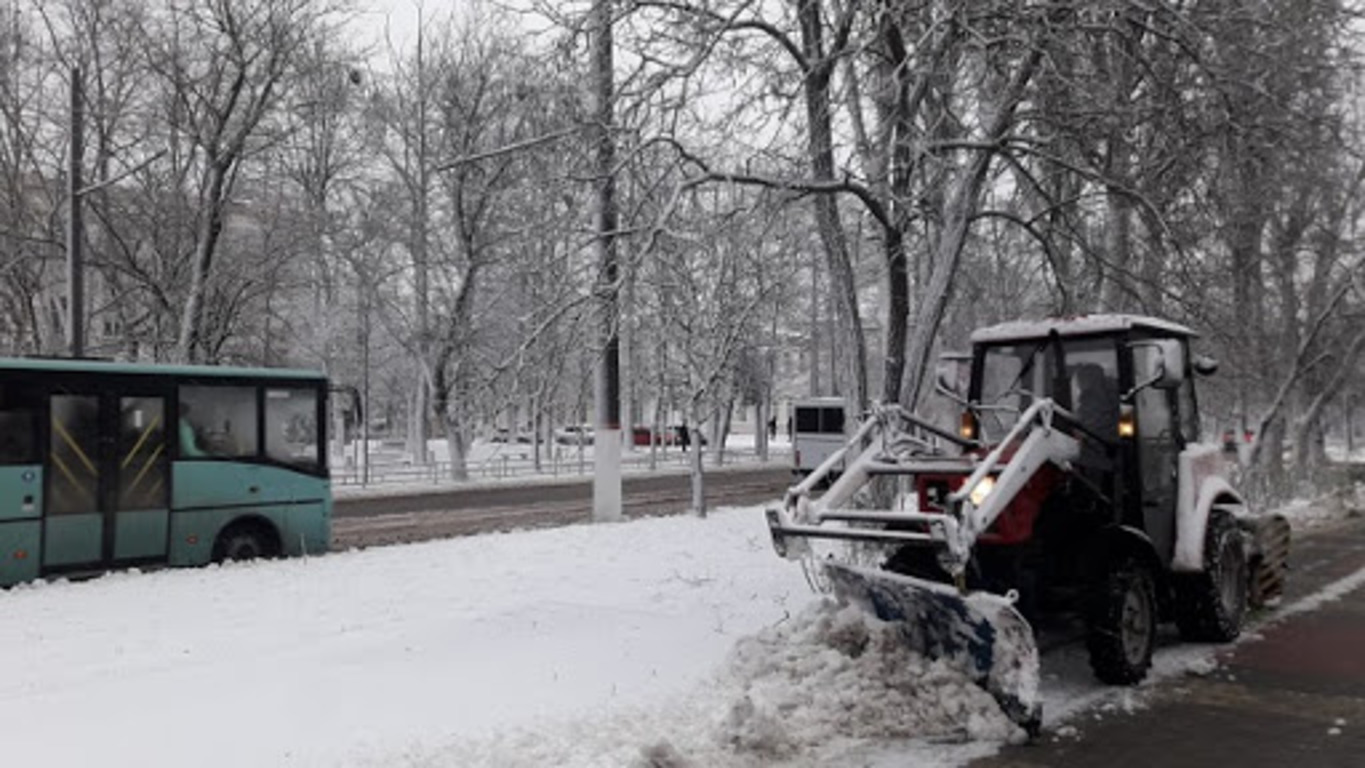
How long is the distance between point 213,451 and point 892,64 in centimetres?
996

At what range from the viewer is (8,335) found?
30.8 metres

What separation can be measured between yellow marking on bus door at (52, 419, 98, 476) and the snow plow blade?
10.0 meters

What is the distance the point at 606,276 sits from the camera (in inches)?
501

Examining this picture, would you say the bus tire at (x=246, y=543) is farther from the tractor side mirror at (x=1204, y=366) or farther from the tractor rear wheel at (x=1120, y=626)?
the tractor side mirror at (x=1204, y=366)

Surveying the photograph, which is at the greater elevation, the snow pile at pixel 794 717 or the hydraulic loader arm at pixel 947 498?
the hydraulic loader arm at pixel 947 498

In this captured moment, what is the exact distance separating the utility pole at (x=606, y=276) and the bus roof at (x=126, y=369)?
491 cm

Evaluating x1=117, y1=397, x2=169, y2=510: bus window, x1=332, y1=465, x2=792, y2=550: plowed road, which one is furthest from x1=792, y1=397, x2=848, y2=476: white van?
x1=117, y1=397, x2=169, y2=510: bus window

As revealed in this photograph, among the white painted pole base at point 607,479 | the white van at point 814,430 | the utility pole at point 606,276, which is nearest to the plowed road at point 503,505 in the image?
the white van at point 814,430

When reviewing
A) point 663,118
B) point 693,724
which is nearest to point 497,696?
point 693,724

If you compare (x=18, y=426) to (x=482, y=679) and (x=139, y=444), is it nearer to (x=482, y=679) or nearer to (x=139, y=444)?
(x=139, y=444)

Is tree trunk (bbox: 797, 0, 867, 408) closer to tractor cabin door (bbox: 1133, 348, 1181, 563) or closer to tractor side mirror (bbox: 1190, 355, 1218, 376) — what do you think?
tractor cabin door (bbox: 1133, 348, 1181, 563)

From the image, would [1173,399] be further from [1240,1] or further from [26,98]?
[26,98]

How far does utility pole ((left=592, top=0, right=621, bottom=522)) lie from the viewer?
11.2 meters

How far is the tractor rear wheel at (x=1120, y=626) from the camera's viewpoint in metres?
8.20
